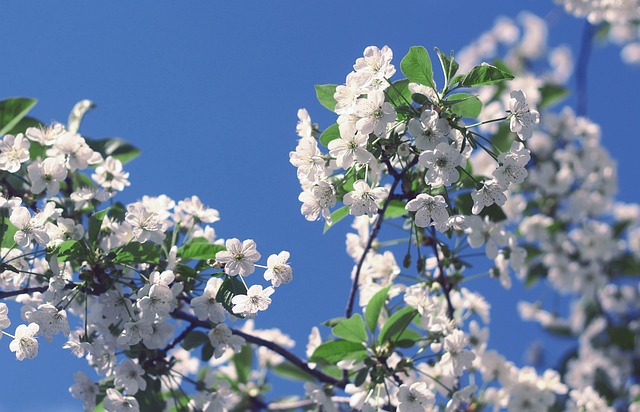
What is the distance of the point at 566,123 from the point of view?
6.28 metres

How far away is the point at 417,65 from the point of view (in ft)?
8.25

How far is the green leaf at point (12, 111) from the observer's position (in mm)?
3232

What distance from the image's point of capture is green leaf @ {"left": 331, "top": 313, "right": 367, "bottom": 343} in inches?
112

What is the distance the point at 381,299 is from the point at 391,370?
11.0 inches

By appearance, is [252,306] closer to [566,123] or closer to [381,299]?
[381,299]

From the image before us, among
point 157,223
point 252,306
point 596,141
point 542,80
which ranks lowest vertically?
point 252,306

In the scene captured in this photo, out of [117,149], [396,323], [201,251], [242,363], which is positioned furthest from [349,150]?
[242,363]

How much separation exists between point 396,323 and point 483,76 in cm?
103

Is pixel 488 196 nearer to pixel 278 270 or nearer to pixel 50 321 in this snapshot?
pixel 278 270

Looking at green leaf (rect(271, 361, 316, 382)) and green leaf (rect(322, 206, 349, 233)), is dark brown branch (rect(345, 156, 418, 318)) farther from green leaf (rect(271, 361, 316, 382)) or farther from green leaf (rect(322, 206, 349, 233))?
green leaf (rect(271, 361, 316, 382))

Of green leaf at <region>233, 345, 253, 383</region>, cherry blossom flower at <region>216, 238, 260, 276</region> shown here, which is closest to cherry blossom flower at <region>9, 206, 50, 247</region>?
cherry blossom flower at <region>216, 238, 260, 276</region>

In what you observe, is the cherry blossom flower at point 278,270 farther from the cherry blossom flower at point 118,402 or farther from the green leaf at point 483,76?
the green leaf at point 483,76

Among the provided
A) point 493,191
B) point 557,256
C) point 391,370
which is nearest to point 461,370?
point 391,370

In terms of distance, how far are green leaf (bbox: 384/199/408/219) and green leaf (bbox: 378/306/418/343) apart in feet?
1.32
